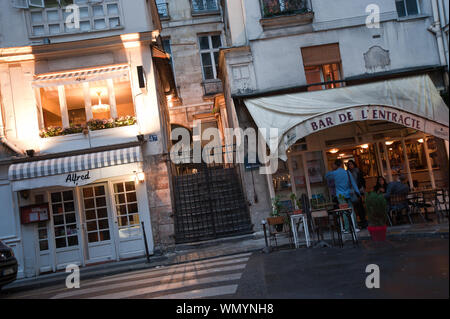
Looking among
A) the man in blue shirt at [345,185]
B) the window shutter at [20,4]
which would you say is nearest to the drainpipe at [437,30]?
the man in blue shirt at [345,185]

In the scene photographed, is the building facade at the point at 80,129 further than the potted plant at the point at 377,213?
Yes

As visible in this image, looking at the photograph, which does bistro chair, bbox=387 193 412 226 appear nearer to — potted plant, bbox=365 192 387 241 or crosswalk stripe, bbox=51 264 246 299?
potted plant, bbox=365 192 387 241

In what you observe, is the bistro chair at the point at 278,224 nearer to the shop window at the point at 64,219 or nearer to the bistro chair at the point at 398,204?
the bistro chair at the point at 398,204

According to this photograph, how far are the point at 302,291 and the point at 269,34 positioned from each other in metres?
9.96

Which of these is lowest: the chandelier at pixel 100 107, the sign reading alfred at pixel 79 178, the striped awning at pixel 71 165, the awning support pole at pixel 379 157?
the awning support pole at pixel 379 157

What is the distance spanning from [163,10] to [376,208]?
19.7 m

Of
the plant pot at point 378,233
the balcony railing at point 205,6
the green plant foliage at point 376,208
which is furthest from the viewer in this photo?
the balcony railing at point 205,6

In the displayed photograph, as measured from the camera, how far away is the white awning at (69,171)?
1237cm

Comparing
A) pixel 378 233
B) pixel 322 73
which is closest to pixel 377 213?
pixel 378 233

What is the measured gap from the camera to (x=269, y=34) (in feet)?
44.3

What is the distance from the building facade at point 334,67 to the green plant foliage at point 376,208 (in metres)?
4.27

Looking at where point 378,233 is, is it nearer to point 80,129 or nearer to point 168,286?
point 168,286
